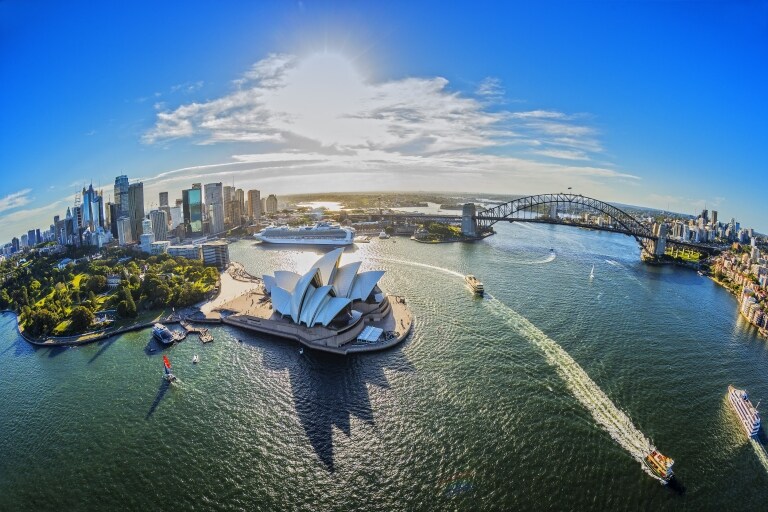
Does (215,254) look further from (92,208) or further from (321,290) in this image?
(92,208)

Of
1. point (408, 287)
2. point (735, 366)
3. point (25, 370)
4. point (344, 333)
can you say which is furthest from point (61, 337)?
point (735, 366)

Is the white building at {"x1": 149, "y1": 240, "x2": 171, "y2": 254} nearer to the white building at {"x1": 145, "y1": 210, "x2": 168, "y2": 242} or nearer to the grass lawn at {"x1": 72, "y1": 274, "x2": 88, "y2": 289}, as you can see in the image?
the grass lawn at {"x1": 72, "y1": 274, "x2": 88, "y2": 289}

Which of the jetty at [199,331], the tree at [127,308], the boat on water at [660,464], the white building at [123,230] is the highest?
the white building at [123,230]

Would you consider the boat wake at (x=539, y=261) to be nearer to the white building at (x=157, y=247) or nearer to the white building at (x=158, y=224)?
the white building at (x=157, y=247)

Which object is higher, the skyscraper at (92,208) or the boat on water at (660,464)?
the skyscraper at (92,208)

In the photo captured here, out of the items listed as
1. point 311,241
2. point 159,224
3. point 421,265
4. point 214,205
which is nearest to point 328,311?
point 421,265

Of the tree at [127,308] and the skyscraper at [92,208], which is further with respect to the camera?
the skyscraper at [92,208]

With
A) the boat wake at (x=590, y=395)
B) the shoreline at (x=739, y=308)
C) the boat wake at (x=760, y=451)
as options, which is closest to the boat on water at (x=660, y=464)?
the boat wake at (x=590, y=395)
